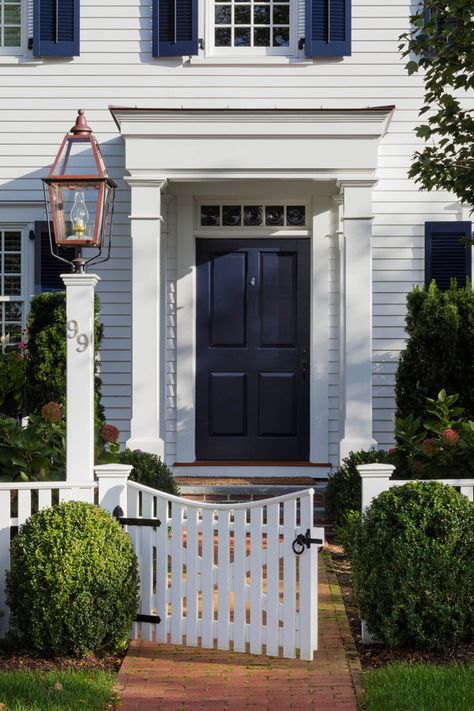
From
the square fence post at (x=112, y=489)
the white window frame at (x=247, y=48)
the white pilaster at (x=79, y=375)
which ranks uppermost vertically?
the white window frame at (x=247, y=48)

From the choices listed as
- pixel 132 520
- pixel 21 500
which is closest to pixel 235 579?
pixel 132 520

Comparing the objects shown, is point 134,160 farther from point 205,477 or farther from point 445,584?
point 445,584

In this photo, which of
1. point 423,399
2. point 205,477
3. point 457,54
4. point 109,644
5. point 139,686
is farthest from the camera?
point 205,477

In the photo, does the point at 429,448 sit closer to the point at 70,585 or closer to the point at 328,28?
the point at 70,585

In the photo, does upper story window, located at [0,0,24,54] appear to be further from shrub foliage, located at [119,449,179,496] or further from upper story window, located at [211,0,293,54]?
shrub foliage, located at [119,449,179,496]

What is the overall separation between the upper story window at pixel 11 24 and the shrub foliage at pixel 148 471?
4494mm

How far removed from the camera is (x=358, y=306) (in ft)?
29.0

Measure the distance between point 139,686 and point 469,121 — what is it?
12.6ft

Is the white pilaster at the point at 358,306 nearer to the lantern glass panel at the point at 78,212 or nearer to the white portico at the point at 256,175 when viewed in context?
the white portico at the point at 256,175

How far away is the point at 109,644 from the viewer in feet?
17.3

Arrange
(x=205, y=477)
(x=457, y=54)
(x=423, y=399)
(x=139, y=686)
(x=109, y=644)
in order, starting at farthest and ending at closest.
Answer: (x=205, y=477) < (x=423, y=399) < (x=457, y=54) < (x=109, y=644) < (x=139, y=686)

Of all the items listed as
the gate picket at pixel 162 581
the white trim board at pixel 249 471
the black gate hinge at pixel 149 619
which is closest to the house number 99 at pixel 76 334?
the gate picket at pixel 162 581

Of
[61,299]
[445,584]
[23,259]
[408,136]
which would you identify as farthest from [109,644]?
[408,136]

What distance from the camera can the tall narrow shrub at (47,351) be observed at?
8836mm
